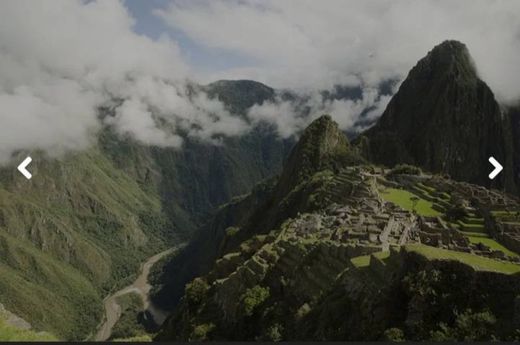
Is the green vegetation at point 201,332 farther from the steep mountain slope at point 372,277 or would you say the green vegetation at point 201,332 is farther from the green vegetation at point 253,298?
the green vegetation at point 253,298

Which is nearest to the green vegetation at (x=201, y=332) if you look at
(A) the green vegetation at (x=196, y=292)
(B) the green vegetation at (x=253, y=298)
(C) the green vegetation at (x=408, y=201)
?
(B) the green vegetation at (x=253, y=298)

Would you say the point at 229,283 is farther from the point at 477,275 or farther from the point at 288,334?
the point at 477,275

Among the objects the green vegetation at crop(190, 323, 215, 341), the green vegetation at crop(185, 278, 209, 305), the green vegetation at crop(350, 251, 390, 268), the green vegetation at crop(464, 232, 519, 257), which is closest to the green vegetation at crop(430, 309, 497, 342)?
the green vegetation at crop(350, 251, 390, 268)

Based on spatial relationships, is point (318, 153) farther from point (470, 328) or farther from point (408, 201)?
point (470, 328)

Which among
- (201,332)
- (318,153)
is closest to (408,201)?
(201,332)

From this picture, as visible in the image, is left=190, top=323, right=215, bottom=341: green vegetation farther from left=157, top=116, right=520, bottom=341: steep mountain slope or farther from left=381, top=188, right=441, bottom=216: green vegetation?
left=381, top=188, right=441, bottom=216: green vegetation

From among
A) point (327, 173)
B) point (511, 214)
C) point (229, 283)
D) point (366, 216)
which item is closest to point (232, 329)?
point (229, 283)
